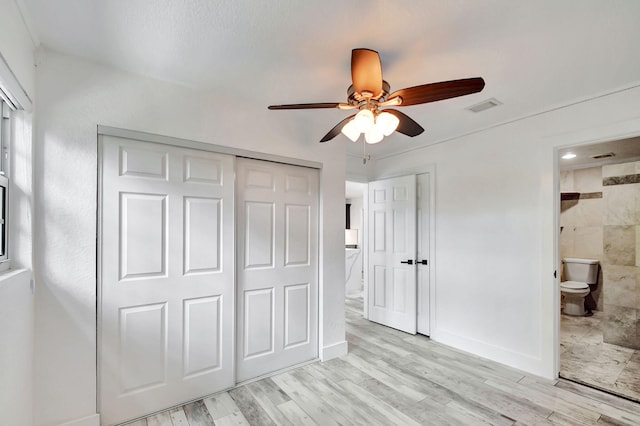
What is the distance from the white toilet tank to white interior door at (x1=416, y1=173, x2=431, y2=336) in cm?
282

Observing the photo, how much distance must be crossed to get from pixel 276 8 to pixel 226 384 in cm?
262

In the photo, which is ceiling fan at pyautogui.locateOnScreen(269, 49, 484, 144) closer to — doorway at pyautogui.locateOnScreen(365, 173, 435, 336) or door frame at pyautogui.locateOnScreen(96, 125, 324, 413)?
door frame at pyautogui.locateOnScreen(96, 125, 324, 413)

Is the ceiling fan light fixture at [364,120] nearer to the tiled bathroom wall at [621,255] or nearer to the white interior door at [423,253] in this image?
the white interior door at [423,253]

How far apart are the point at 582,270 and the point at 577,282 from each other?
0.22 metres

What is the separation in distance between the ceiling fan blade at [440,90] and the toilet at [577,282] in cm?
427

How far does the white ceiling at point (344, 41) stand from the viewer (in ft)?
4.85

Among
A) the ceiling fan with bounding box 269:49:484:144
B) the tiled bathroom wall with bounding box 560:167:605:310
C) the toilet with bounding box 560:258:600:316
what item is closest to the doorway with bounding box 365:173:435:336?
the ceiling fan with bounding box 269:49:484:144

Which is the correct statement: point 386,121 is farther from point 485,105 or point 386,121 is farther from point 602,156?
point 602,156

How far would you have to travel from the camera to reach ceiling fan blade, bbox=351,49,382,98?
1490mm

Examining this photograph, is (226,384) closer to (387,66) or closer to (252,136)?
(252,136)

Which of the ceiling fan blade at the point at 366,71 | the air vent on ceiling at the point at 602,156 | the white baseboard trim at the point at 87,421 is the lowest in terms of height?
the white baseboard trim at the point at 87,421

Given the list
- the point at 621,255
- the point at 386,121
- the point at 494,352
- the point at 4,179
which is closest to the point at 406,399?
the point at 494,352

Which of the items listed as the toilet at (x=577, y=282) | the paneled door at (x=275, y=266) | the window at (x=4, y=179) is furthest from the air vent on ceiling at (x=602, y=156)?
the window at (x=4, y=179)

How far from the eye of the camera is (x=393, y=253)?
13.3 feet
